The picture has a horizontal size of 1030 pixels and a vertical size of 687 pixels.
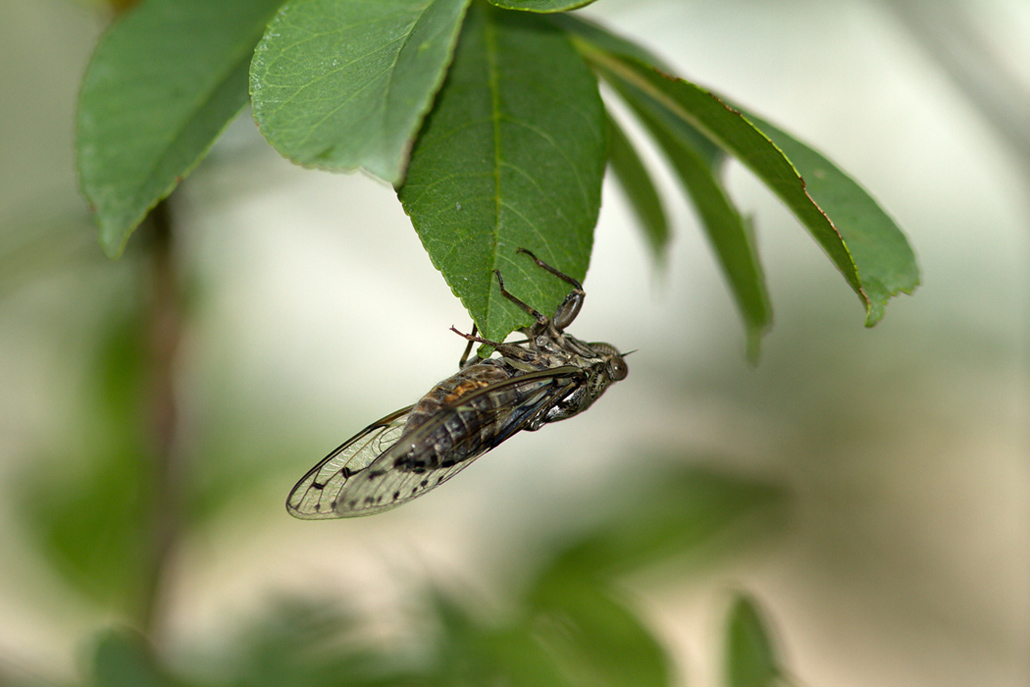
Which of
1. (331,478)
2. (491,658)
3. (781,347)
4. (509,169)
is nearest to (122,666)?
(331,478)

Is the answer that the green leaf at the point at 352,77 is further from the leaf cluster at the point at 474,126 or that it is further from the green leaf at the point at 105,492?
the green leaf at the point at 105,492

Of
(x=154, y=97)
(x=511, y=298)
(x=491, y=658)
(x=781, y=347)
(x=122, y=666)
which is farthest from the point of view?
(x=781, y=347)

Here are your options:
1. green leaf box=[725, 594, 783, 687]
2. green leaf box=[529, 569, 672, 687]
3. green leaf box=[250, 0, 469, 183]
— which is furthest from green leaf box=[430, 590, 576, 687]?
green leaf box=[250, 0, 469, 183]

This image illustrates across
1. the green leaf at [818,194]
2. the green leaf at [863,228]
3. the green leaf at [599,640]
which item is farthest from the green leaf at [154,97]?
the green leaf at [599,640]

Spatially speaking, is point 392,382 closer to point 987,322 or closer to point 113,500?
point 113,500

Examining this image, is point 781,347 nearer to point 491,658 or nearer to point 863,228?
point 491,658

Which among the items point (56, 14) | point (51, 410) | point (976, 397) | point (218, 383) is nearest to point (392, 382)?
point (218, 383)
